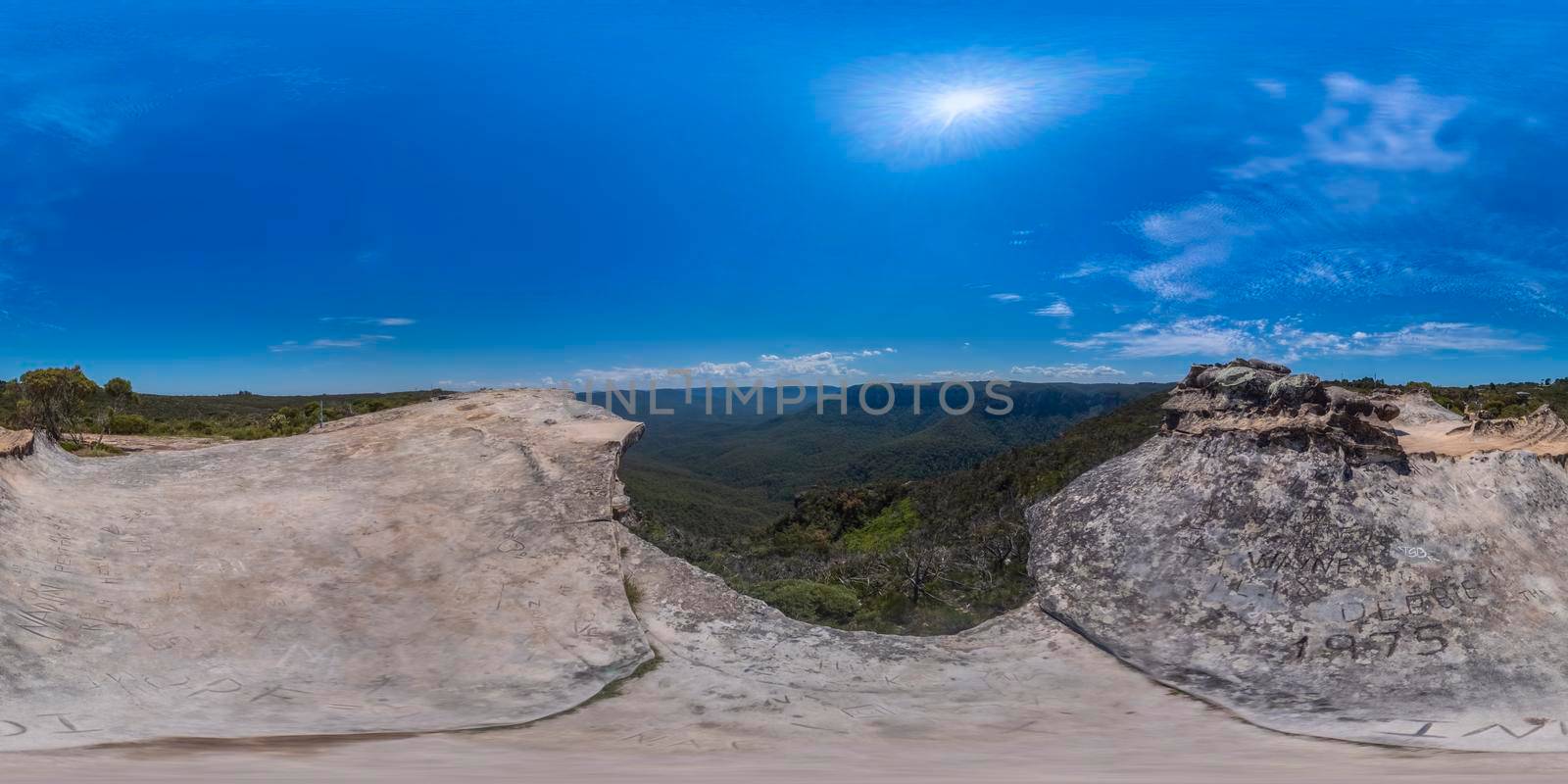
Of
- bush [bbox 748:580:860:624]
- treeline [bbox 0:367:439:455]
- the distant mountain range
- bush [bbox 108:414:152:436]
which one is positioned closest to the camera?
bush [bbox 748:580:860:624]

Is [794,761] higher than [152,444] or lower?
lower

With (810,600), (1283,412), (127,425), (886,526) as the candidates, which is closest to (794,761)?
(810,600)

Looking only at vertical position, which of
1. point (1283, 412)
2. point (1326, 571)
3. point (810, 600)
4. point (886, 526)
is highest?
point (1283, 412)

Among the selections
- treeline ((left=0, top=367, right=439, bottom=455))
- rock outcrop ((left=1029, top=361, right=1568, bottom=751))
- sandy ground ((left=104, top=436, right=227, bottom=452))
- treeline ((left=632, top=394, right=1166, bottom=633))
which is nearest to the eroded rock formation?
rock outcrop ((left=1029, top=361, right=1568, bottom=751))

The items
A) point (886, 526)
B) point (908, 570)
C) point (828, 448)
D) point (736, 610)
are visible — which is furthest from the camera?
point (828, 448)

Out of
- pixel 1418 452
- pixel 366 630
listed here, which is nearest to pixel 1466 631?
pixel 1418 452

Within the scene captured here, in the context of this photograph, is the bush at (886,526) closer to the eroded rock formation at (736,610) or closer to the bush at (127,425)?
the eroded rock formation at (736,610)

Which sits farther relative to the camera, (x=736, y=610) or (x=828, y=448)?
(x=828, y=448)

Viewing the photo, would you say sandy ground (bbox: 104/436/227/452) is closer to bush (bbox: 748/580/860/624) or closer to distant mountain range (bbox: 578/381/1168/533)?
bush (bbox: 748/580/860/624)

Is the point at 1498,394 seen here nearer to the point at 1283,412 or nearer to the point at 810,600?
the point at 1283,412

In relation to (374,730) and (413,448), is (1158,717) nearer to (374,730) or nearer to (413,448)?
(374,730)
